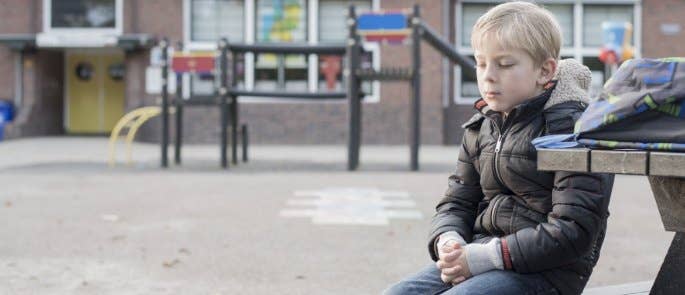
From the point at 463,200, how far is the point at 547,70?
47 centimetres

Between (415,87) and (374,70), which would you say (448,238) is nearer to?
(415,87)

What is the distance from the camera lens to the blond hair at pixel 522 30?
2.50 meters

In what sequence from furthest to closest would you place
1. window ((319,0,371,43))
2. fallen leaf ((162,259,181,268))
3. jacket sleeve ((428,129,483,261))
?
1. window ((319,0,371,43))
2. fallen leaf ((162,259,181,268))
3. jacket sleeve ((428,129,483,261))

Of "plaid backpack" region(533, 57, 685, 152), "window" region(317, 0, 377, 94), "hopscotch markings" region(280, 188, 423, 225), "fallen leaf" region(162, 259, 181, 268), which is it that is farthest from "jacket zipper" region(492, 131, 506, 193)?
"window" region(317, 0, 377, 94)

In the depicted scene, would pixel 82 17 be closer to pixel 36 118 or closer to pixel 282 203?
pixel 36 118

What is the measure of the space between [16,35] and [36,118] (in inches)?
82.6

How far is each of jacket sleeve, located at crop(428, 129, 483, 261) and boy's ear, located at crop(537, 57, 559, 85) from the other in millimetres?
270

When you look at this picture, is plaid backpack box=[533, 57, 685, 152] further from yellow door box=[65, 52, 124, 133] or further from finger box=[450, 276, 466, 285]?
yellow door box=[65, 52, 124, 133]

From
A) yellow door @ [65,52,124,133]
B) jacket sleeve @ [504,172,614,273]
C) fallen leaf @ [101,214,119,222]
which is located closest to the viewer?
jacket sleeve @ [504,172,614,273]

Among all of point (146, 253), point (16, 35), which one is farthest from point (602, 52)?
point (146, 253)

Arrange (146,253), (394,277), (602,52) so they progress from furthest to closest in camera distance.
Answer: (602,52) < (146,253) < (394,277)

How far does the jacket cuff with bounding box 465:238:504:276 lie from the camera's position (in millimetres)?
2516

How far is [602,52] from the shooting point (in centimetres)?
2134

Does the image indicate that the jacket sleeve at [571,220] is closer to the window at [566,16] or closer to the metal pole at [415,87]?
the metal pole at [415,87]
